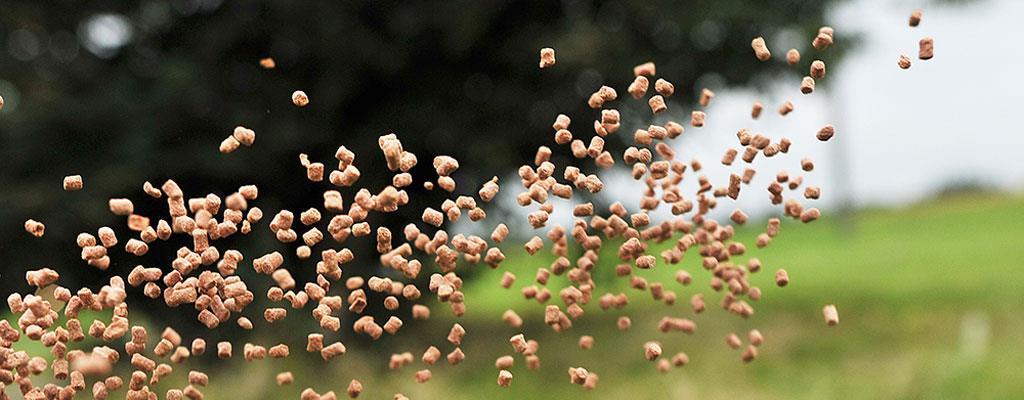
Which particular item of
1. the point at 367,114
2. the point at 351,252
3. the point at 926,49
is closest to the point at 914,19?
the point at 926,49

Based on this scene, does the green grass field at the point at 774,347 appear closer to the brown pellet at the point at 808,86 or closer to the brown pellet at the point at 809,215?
the brown pellet at the point at 809,215

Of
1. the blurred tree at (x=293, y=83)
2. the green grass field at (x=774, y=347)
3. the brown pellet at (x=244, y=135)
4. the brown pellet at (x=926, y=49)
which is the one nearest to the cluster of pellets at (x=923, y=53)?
the brown pellet at (x=926, y=49)

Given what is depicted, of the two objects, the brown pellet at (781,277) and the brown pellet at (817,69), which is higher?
the brown pellet at (817,69)

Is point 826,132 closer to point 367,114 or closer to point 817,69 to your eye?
point 817,69

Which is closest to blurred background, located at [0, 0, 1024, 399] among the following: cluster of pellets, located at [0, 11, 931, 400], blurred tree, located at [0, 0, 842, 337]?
blurred tree, located at [0, 0, 842, 337]

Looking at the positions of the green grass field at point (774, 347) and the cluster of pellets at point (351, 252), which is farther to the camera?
the green grass field at point (774, 347)

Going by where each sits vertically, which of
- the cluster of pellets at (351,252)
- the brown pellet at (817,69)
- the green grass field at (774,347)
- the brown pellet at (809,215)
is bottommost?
the cluster of pellets at (351,252)

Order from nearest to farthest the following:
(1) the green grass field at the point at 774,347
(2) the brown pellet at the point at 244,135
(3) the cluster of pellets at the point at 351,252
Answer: (3) the cluster of pellets at the point at 351,252 → (2) the brown pellet at the point at 244,135 → (1) the green grass field at the point at 774,347
